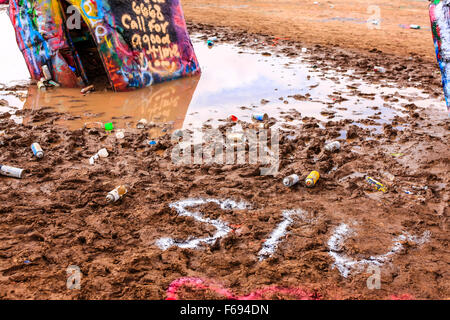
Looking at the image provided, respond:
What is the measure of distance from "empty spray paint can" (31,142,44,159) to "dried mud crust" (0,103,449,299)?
0.35 feet

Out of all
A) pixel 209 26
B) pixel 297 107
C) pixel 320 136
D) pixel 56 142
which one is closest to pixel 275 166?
pixel 320 136

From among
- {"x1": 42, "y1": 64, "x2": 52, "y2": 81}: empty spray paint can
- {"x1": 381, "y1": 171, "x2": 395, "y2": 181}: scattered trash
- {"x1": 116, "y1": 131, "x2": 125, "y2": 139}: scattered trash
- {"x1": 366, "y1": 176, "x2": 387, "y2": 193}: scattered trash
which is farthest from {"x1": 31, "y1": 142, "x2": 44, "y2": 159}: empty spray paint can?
{"x1": 381, "y1": 171, "x2": 395, "y2": 181}: scattered trash

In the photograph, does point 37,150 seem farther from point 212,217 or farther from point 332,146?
point 332,146

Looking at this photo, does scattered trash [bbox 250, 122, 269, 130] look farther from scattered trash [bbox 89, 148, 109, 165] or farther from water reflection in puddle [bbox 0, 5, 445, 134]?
scattered trash [bbox 89, 148, 109, 165]

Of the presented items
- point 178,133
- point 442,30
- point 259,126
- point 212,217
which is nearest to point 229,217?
point 212,217

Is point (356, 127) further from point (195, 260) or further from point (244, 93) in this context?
point (195, 260)

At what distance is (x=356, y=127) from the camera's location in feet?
18.3

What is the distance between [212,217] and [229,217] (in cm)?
17

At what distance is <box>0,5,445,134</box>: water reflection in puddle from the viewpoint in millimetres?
6137

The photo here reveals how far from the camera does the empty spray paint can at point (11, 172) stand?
13.3 feet

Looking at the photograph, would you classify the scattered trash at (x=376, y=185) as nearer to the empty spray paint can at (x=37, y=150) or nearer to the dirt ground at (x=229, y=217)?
the dirt ground at (x=229, y=217)

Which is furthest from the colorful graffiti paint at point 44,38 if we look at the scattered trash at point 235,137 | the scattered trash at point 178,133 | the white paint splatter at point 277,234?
the white paint splatter at point 277,234
